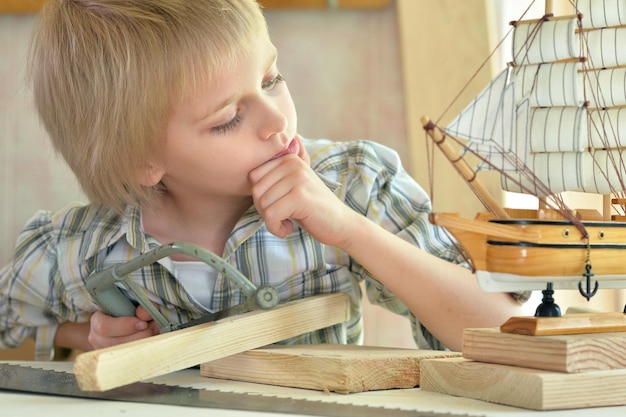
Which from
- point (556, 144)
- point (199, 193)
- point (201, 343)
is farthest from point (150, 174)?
point (556, 144)

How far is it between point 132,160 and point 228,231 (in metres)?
0.15

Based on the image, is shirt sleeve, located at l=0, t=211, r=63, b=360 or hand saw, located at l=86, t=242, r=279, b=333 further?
shirt sleeve, located at l=0, t=211, r=63, b=360

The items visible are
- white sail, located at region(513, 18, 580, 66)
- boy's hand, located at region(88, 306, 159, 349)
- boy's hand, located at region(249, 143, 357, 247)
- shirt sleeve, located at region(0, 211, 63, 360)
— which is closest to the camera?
white sail, located at region(513, 18, 580, 66)

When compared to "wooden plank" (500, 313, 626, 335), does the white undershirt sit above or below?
below

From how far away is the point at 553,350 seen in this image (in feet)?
2.19

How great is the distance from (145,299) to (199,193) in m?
0.17

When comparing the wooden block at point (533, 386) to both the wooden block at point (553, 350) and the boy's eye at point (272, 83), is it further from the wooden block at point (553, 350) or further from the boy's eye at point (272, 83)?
the boy's eye at point (272, 83)

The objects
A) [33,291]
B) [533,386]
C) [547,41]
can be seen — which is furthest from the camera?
[33,291]

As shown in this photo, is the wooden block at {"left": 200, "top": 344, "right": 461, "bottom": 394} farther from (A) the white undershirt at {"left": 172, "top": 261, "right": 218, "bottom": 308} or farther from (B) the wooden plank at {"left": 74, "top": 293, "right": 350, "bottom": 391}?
(A) the white undershirt at {"left": 172, "top": 261, "right": 218, "bottom": 308}

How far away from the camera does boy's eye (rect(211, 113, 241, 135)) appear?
0.91 meters

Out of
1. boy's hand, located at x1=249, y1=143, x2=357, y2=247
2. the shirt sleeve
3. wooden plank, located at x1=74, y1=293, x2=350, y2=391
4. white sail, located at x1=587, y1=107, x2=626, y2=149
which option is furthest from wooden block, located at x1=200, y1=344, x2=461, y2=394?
the shirt sleeve

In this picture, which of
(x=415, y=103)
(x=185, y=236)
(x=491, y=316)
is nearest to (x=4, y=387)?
(x=185, y=236)

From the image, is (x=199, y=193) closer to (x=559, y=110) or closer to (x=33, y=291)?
(x=33, y=291)

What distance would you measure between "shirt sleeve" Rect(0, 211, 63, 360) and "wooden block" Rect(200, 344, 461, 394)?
36 cm
